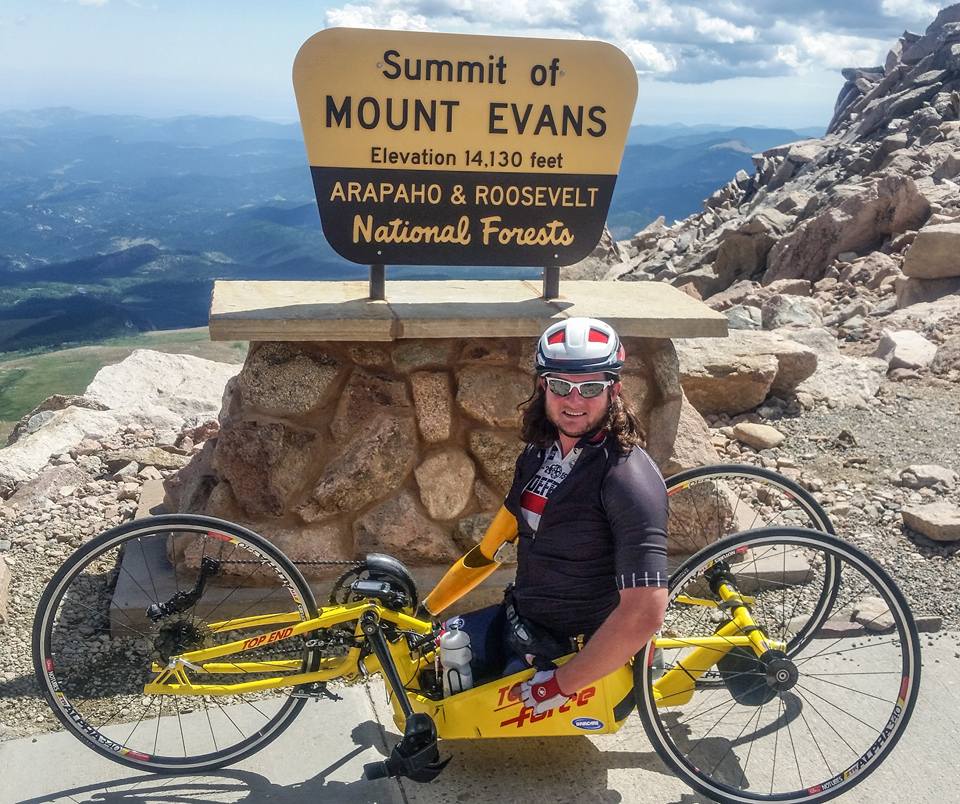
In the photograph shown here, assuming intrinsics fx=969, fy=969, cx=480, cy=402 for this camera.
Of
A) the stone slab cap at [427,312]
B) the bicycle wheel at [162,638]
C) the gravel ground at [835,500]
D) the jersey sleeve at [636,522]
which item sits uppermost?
the jersey sleeve at [636,522]

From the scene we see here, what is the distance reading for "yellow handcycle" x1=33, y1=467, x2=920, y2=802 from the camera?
3156 millimetres

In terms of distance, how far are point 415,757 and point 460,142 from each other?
102 inches

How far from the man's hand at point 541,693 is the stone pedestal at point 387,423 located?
4.47 feet

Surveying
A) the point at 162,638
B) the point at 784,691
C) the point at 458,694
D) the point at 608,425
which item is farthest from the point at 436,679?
the point at 784,691

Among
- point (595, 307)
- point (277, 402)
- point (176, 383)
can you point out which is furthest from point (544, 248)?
point (176, 383)

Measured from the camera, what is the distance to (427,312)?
4277 mm

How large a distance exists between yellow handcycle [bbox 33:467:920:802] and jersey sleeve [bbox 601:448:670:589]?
406mm

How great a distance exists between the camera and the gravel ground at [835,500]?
14.1 feet

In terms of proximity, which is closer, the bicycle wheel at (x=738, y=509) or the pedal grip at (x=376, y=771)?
the pedal grip at (x=376, y=771)

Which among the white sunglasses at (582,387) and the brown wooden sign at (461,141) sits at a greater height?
the brown wooden sign at (461,141)

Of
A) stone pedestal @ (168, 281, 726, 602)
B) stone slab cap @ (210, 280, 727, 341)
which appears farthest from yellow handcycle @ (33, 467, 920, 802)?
stone slab cap @ (210, 280, 727, 341)

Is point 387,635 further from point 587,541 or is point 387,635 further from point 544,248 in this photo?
point 544,248

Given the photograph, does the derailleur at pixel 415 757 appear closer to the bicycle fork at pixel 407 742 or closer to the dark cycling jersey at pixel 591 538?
the bicycle fork at pixel 407 742

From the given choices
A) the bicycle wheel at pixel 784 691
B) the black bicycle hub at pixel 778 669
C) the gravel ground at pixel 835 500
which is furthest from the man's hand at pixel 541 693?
the gravel ground at pixel 835 500
